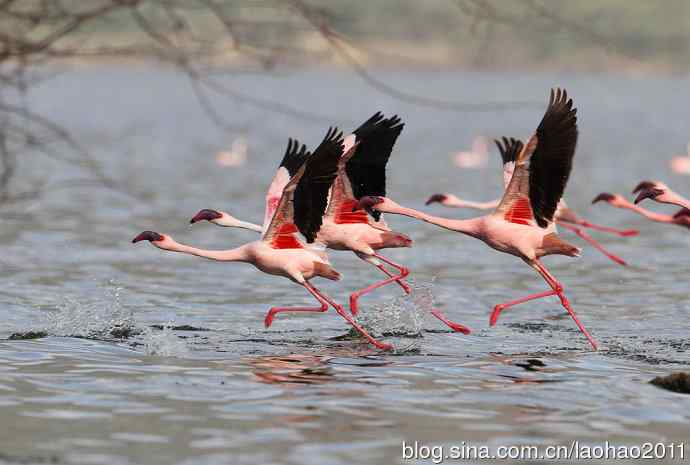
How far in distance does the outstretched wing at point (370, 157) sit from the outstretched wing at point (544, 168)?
1019mm

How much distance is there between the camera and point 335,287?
1495 centimetres

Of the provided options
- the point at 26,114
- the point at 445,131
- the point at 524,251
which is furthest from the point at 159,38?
the point at 445,131

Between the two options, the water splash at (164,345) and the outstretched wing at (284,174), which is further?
the outstretched wing at (284,174)

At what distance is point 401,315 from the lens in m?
11.9

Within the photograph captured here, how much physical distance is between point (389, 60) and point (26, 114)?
6.42 ft

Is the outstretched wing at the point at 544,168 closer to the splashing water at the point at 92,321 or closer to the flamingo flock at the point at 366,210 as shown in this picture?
the flamingo flock at the point at 366,210

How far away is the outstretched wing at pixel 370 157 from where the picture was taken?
1140 centimetres

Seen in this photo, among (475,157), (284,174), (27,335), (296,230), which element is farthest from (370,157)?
(475,157)

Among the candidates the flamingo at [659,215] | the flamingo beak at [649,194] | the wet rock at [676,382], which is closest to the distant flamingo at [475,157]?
the flamingo at [659,215]

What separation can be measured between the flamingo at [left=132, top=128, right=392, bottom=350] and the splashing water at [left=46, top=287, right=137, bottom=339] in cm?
84

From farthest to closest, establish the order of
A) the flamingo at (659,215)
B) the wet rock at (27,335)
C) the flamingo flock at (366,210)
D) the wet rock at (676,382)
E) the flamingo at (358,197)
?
the flamingo at (659,215) < the flamingo at (358,197) < the wet rock at (27,335) < the flamingo flock at (366,210) < the wet rock at (676,382)

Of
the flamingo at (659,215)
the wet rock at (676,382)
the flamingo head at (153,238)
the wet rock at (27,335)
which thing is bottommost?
the wet rock at (27,335)

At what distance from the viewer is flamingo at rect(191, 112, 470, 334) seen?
37.4 ft

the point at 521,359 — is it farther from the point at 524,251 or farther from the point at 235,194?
the point at 235,194
